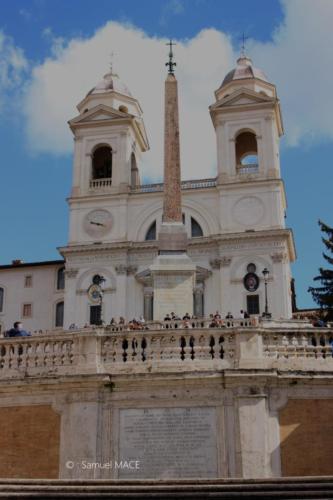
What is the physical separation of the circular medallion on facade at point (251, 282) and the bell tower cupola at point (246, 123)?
827 cm

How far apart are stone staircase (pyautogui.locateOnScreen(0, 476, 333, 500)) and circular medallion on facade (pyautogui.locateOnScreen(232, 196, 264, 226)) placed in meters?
47.2

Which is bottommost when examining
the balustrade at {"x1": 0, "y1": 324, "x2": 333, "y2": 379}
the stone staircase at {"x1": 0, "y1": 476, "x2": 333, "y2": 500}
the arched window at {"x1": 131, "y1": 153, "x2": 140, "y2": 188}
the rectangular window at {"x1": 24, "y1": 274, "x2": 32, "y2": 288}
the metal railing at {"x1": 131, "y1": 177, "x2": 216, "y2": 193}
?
the stone staircase at {"x1": 0, "y1": 476, "x2": 333, "y2": 500}

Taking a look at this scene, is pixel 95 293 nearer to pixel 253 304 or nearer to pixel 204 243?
pixel 204 243

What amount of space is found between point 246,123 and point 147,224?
11574 mm

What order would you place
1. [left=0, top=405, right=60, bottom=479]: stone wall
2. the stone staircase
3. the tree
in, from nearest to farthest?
the stone staircase → [left=0, top=405, right=60, bottom=479]: stone wall → the tree

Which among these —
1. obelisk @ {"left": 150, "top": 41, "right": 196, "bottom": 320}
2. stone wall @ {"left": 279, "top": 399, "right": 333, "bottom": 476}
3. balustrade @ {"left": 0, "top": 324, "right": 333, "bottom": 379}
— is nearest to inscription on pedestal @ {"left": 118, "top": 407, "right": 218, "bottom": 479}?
balustrade @ {"left": 0, "top": 324, "right": 333, "bottom": 379}

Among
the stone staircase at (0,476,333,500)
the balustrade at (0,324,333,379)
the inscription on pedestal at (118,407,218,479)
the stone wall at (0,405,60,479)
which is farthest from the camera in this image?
the balustrade at (0,324,333,379)

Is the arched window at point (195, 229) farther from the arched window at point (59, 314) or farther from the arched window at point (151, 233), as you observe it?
the arched window at point (59, 314)

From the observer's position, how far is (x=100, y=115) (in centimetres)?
6166

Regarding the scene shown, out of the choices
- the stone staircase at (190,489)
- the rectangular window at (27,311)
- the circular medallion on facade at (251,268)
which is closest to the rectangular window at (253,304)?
the circular medallion on facade at (251,268)

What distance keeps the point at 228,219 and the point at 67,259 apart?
12.9 m

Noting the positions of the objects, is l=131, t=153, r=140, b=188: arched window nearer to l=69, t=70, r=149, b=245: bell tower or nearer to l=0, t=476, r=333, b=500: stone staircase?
l=69, t=70, r=149, b=245: bell tower

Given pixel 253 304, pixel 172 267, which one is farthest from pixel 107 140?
pixel 172 267

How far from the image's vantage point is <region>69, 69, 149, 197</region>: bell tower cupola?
196 ft
